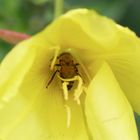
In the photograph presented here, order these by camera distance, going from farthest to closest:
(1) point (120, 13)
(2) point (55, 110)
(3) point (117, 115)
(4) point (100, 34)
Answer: (1) point (120, 13) < (2) point (55, 110) < (3) point (117, 115) < (4) point (100, 34)

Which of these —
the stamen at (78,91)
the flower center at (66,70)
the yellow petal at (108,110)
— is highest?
the flower center at (66,70)

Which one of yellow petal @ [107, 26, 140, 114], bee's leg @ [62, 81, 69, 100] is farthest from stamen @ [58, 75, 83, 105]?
yellow petal @ [107, 26, 140, 114]

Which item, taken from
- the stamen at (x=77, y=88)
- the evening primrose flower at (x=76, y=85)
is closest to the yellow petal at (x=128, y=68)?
the evening primrose flower at (x=76, y=85)

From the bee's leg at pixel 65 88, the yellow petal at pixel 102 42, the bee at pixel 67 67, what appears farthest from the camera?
the bee at pixel 67 67

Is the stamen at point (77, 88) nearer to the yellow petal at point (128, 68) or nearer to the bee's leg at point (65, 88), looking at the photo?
the bee's leg at point (65, 88)

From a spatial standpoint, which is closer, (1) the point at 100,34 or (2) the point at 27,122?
(1) the point at 100,34

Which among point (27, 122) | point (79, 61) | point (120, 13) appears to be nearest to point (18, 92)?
point (27, 122)

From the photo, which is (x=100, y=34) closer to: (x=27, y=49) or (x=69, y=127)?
(x=27, y=49)

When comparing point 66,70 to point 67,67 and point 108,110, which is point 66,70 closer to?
point 67,67
